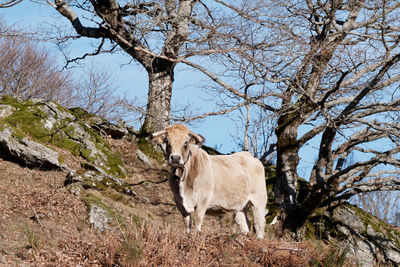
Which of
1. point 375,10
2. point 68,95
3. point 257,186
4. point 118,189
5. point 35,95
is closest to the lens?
point 257,186

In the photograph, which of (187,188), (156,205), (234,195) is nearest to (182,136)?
(187,188)

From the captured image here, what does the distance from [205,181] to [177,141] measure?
1048 millimetres

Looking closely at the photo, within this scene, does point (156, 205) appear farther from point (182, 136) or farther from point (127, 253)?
point (127, 253)

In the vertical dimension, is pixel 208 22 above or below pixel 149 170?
above

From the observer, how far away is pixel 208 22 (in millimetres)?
15227

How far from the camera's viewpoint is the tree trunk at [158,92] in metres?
17.1

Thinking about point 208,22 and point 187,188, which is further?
point 208,22

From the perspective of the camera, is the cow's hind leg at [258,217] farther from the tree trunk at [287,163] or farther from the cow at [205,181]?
the tree trunk at [287,163]

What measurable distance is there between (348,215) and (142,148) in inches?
282

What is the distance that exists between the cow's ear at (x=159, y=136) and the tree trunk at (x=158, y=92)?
8.73 meters

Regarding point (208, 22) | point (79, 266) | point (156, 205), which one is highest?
point (208, 22)

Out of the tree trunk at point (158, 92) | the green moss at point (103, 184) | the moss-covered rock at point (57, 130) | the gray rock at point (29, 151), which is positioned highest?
the tree trunk at point (158, 92)

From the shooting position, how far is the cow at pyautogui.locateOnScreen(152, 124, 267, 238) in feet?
26.6

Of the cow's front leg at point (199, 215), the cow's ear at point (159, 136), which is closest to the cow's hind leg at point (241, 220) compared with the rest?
the cow's front leg at point (199, 215)
